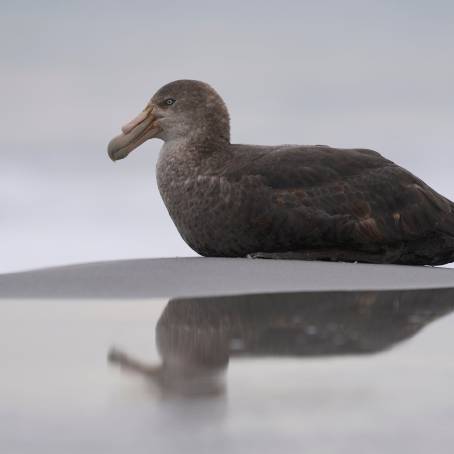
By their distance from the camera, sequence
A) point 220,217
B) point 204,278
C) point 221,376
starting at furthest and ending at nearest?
point 220,217 → point 204,278 → point 221,376

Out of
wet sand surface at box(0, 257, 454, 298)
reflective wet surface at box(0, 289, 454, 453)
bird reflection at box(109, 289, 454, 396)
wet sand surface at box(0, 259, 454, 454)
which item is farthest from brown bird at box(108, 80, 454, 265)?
reflective wet surface at box(0, 289, 454, 453)

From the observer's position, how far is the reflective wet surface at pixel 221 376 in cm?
344

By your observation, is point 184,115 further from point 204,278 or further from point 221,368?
point 221,368

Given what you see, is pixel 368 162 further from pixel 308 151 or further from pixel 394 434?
pixel 394 434

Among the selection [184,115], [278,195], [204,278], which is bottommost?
[204,278]

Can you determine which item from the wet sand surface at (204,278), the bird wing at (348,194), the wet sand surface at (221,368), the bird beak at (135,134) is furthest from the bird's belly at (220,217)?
the wet sand surface at (221,368)

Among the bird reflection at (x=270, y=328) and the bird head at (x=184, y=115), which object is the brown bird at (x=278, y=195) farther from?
the bird reflection at (x=270, y=328)

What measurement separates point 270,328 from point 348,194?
360cm

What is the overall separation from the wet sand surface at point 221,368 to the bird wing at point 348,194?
4.53 feet

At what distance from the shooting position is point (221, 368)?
4363 mm

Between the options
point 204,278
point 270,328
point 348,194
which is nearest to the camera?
point 270,328

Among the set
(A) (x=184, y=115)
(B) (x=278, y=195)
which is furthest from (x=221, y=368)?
(A) (x=184, y=115)

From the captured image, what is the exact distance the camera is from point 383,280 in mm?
7516

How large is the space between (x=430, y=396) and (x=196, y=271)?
3.73m
